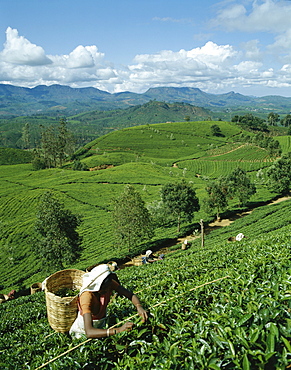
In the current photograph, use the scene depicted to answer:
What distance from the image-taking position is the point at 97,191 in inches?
2729

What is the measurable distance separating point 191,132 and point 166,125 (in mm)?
21760

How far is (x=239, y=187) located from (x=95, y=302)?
147 ft

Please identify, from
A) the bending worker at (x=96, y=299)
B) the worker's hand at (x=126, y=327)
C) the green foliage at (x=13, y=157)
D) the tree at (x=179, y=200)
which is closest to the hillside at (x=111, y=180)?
the tree at (x=179, y=200)

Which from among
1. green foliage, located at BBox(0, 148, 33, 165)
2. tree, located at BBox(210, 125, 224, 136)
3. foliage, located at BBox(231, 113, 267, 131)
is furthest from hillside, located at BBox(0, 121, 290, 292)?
green foliage, located at BBox(0, 148, 33, 165)

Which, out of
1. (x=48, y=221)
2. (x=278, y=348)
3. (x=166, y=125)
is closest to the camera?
(x=278, y=348)

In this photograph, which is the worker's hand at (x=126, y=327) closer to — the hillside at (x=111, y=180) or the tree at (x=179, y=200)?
the hillside at (x=111, y=180)

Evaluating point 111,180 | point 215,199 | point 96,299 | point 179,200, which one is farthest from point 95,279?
point 111,180

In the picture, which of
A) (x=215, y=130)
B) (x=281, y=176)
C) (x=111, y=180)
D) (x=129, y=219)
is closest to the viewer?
(x=129, y=219)

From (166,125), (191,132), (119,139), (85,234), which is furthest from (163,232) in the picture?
(166,125)

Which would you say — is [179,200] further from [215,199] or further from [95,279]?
[95,279]

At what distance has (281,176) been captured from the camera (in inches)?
2087

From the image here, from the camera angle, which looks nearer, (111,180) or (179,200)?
(179,200)

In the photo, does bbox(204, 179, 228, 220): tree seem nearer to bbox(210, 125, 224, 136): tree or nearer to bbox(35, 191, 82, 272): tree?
bbox(35, 191, 82, 272): tree

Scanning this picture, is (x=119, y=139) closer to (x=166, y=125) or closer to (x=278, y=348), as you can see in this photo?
(x=166, y=125)
